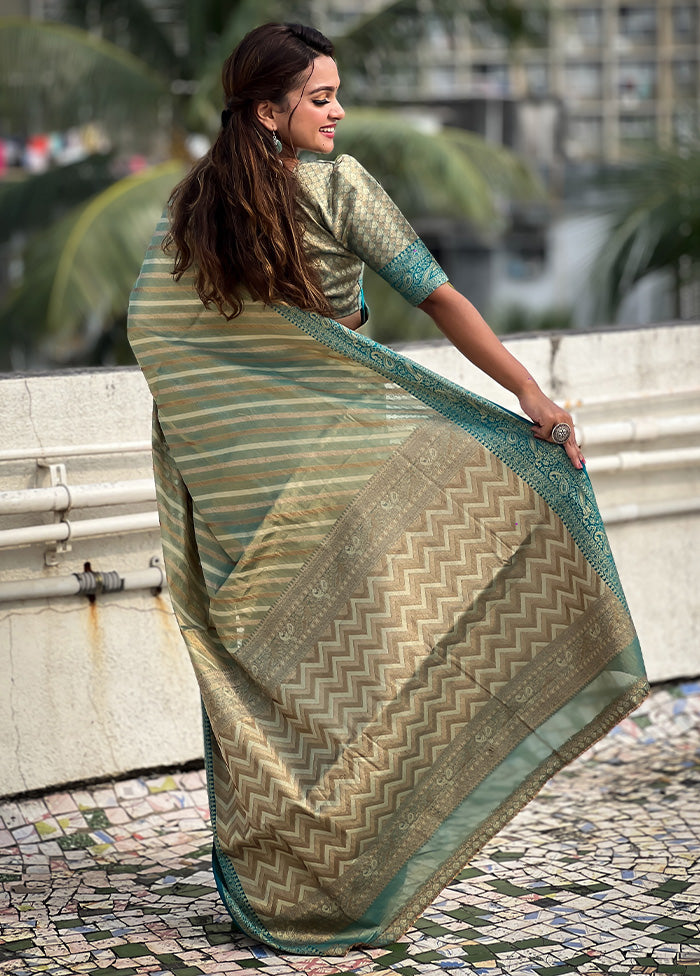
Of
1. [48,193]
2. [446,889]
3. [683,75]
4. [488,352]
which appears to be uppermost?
[488,352]

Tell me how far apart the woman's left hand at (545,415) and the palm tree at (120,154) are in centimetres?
1006

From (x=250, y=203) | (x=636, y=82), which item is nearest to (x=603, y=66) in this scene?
(x=636, y=82)

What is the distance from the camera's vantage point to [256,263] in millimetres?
2488

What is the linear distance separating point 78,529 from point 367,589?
0.98 meters

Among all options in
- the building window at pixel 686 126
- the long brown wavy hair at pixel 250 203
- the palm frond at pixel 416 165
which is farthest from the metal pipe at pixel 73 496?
the palm frond at pixel 416 165

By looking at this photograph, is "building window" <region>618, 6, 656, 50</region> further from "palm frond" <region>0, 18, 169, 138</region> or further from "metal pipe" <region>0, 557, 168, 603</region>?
"metal pipe" <region>0, 557, 168, 603</region>

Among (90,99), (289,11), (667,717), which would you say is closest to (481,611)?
(667,717)

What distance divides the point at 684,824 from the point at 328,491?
1369 millimetres

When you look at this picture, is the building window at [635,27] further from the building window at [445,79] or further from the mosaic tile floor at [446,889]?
the mosaic tile floor at [446,889]

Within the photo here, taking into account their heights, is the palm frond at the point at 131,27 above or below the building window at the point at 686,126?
above

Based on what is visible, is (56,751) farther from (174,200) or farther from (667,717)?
(667,717)

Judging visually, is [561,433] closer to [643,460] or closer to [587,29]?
[643,460]

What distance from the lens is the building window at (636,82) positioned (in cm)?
4588

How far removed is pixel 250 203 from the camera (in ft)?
8.15
